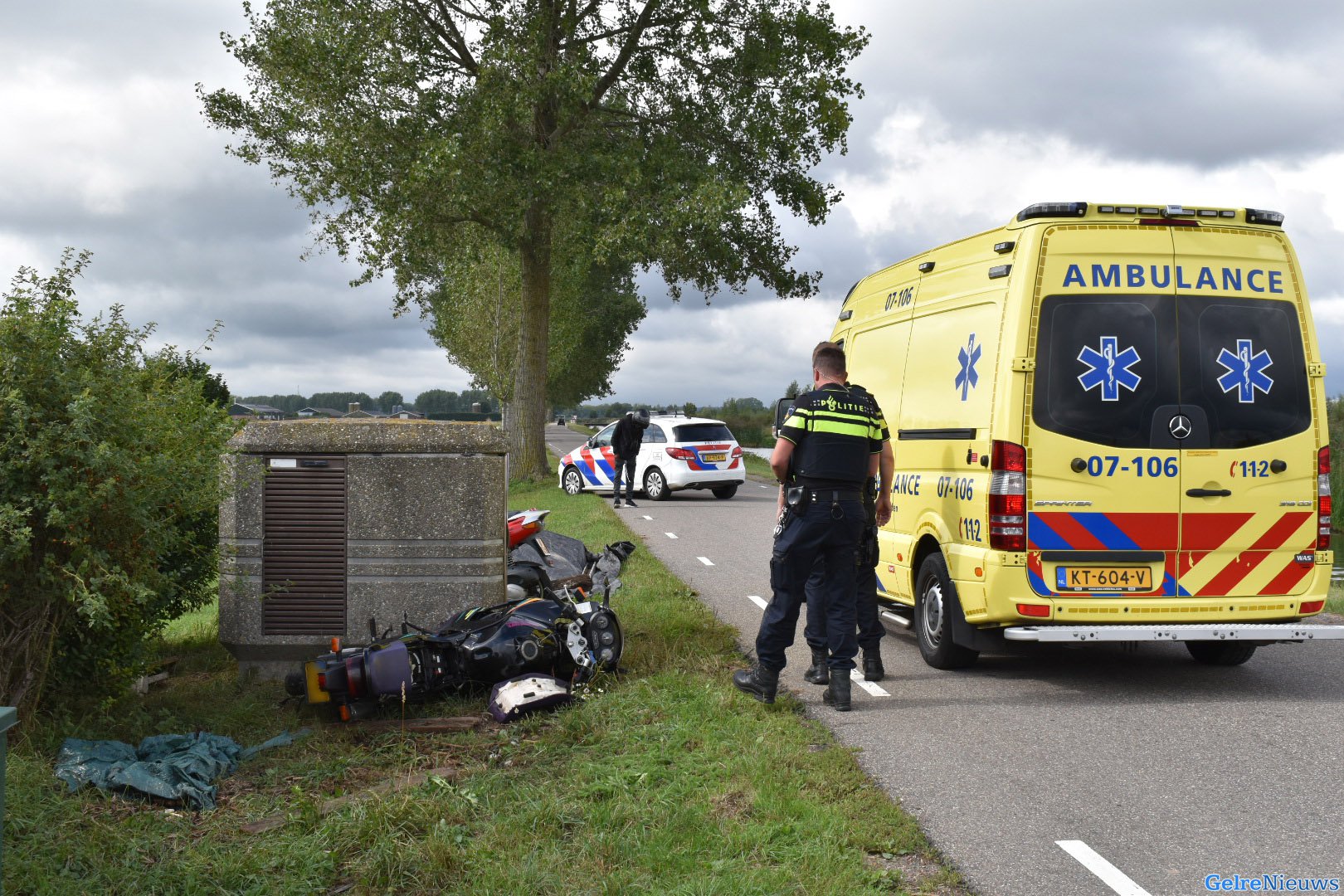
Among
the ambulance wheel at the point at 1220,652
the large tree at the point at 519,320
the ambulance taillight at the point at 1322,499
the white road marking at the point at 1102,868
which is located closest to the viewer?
the white road marking at the point at 1102,868

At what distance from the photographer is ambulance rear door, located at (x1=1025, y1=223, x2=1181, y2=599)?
6617 mm

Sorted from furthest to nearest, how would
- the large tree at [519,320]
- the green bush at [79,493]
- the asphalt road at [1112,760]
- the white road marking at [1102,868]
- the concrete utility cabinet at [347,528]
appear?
the large tree at [519,320]
the concrete utility cabinet at [347,528]
the green bush at [79,493]
the asphalt road at [1112,760]
the white road marking at [1102,868]

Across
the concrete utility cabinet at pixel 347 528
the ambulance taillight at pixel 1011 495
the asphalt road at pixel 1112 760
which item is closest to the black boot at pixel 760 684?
the asphalt road at pixel 1112 760

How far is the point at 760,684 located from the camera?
6.46 meters

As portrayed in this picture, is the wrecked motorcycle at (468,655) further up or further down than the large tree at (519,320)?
further down

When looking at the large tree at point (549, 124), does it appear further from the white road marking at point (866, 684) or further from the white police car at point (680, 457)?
the white road marking at point (866, 684)

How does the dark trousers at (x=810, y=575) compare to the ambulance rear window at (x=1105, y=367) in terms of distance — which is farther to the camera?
the ambulance rear window at (x=1105, y=367)

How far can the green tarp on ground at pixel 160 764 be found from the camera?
16.1 feet

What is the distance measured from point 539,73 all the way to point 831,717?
1846cm

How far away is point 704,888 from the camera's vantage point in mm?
3852

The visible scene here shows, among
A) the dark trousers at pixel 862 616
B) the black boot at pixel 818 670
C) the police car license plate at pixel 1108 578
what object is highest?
the police car license plate at pixel 1108 578

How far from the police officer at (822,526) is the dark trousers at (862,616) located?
0.63ft

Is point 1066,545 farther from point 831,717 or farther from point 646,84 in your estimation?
point 646,84

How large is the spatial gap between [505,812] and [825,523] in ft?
8.21
